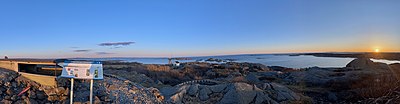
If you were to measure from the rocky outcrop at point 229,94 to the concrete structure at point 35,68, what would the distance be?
4797 mm

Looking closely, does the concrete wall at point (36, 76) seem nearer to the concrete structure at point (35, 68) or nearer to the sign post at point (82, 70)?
the concrete structure at point (35, 68)

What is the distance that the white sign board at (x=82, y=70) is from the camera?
800cm

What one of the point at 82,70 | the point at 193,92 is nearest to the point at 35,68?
the point at 82,70

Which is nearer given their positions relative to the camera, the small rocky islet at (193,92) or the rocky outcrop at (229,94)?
the small rocky islet at (193,92)

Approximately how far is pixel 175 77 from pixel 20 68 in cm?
1392

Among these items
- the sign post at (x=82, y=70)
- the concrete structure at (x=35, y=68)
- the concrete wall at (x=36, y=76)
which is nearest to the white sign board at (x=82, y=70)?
the sign post at (x=82, y=70)

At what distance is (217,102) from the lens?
1354 cm

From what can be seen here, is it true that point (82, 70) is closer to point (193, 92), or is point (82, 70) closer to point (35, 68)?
point (35, 68)

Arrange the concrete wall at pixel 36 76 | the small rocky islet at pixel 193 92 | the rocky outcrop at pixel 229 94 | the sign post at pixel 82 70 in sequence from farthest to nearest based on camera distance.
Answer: the rocky outcrop at pixel 229 94, the concrete wall at pixel 36 76, the small rocky islet at pixel 193 92, the sign post at pixel 82 70

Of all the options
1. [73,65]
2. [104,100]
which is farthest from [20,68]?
[73,65]

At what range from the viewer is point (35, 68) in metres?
13.4

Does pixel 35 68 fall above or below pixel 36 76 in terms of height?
above

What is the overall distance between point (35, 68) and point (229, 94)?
8.68 m

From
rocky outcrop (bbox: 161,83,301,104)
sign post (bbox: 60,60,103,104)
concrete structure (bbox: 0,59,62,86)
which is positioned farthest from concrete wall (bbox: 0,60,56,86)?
rocky outcrop (bbox: 161,83,301,104)
